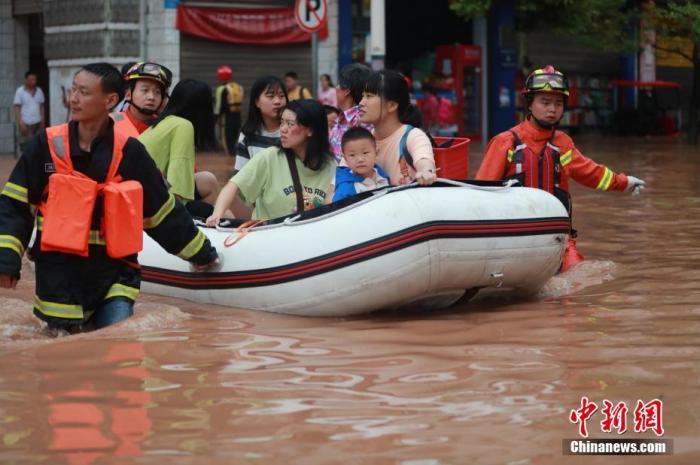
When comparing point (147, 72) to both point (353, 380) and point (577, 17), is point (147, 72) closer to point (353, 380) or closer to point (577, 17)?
point (353, 380)

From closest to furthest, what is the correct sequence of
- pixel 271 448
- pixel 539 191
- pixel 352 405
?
pixel 271 448
pixel 352 405
pixel 539 191

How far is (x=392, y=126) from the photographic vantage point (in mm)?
7207

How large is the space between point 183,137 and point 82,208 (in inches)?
70.8

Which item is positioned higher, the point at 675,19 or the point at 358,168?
the point at 675,19

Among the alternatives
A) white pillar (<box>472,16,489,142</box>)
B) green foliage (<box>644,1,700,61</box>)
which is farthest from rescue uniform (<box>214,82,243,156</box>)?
green foliage (<box>644,1,700,61</box>)

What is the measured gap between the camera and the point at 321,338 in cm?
623

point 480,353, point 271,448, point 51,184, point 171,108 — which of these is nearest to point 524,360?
point 480,353

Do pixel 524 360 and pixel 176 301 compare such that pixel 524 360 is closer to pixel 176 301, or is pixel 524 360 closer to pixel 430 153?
pixel 430 153

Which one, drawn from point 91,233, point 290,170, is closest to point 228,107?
point 290,170

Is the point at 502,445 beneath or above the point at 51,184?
beneath

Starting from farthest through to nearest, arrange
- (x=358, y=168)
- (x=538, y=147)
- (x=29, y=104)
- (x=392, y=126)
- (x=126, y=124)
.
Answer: (x=29, y=104) → (x=538, y=147) → (x=126, y=124) → (x=392, y=126) → (x=358, y=168)

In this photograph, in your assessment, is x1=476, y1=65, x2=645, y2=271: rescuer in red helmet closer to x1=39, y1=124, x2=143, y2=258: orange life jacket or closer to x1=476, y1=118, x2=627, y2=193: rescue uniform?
x1=476, y1=118, x2=627, y2=193: rescue uniform

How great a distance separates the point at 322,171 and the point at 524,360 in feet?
7.59

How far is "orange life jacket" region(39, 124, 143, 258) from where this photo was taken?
5871 millimetres
